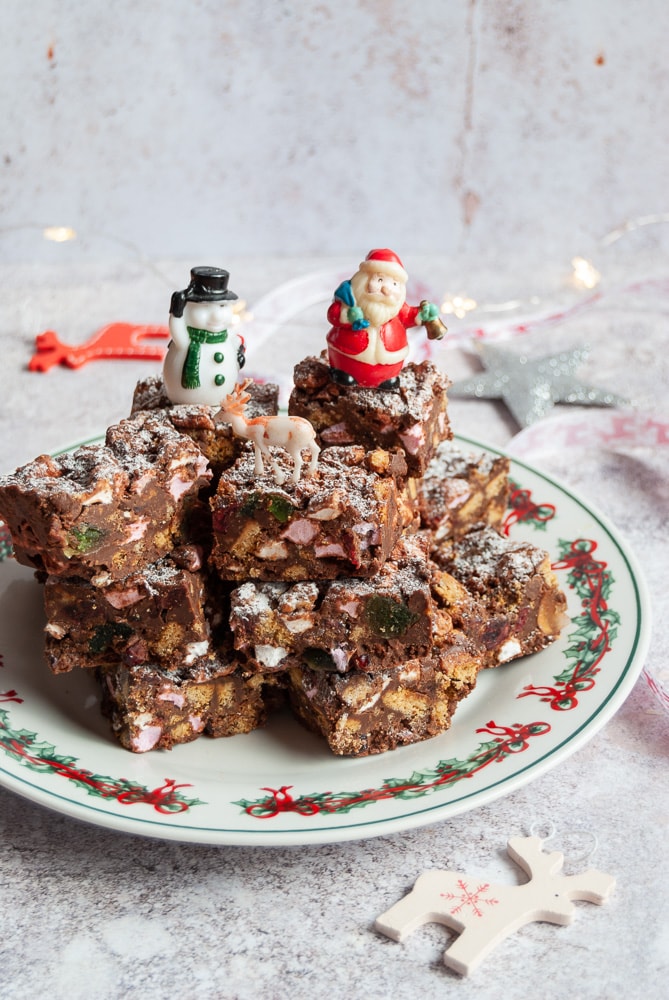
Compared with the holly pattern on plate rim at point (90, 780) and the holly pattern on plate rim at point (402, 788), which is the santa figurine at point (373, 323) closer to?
the holly pattern on plate rim at point (402, 788)

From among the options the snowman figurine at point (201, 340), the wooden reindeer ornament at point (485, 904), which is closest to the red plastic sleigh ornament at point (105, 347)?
the snowman figurine at point (201, 340)

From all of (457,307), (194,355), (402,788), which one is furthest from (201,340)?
(457,307)

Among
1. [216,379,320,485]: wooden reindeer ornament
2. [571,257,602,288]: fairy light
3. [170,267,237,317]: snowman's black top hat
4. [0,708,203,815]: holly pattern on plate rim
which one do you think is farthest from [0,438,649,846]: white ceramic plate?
[571,257,602,288]: fairy light

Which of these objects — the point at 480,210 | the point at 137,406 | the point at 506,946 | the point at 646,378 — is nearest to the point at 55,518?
the point at 137,406

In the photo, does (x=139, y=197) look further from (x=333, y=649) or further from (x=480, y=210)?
(x=333, y=649)

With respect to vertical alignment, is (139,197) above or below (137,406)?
above

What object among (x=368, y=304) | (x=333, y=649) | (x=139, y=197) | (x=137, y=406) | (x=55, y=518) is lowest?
(x=333, y=649)
